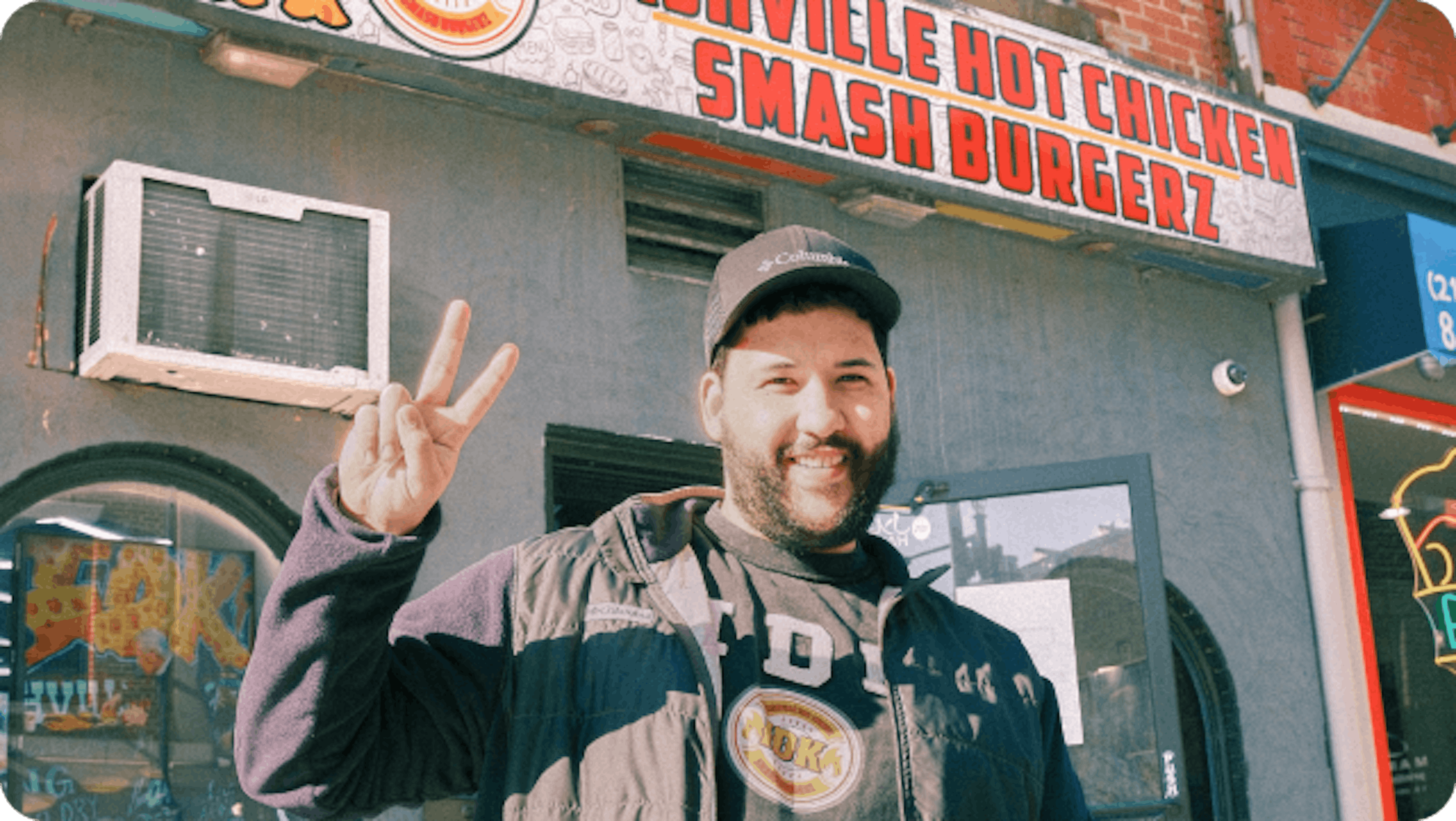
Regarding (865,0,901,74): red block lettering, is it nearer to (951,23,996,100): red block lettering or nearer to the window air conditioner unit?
(951,23,996,100): red block lettering

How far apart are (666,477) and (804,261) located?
143 inches

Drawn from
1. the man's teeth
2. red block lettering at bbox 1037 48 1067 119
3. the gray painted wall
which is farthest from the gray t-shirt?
red block lettering at bbox 1037 48 1067 119

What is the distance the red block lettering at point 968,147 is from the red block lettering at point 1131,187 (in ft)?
2.70

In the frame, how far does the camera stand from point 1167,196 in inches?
279

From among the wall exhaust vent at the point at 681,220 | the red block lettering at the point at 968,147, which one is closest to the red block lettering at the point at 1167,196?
the red block lettering at the point at 968,147

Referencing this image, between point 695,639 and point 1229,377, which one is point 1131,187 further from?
point 695,639

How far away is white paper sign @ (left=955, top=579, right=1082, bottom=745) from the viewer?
235 inches

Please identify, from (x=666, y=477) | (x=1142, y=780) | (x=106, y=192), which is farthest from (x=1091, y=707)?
(x=106, y=192)

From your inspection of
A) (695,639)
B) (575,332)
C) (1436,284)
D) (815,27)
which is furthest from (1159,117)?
(695,639)

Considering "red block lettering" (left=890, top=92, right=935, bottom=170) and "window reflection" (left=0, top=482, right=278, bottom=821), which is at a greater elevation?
"red block lettering" (left=890, top=92, right=935, bottom=170)

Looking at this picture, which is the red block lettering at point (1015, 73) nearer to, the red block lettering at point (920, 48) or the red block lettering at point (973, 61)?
the red block lettering at point (973, 61)

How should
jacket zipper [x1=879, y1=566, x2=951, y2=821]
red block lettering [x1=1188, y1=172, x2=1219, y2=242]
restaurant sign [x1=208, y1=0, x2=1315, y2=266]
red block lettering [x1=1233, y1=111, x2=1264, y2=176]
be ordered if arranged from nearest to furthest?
jacket zipper [x1=879, y1=566, x2=951, y2=821] → restaurant sign [x1=208, y1=0, x2=1315, y2=266] → red block lettering [x1=1188, y1=172, x2=1219, y2=242] → red block lettering [x1=1233, y1=111, x2=1264, y2=176]

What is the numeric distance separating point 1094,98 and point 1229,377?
1618 millimetres

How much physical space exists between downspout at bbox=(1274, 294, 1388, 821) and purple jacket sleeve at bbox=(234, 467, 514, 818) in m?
6.29
